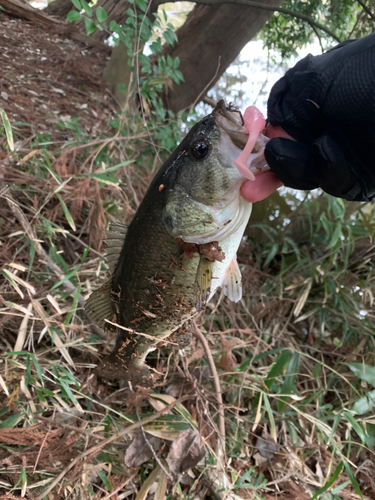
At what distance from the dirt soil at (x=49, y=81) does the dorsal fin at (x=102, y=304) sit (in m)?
1.64

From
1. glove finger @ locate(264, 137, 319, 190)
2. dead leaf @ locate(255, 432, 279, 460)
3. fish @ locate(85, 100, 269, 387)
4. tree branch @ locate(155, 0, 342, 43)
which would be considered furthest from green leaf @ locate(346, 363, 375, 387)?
tree branch @ locate(155, 0, 342, 43)

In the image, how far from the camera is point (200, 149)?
44.7 inches

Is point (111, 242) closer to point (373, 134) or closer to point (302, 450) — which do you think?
point (373, 134)

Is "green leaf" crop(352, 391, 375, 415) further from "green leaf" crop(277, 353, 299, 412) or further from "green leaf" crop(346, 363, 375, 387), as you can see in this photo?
"green leaf" crop(277, 353, 299, 412)

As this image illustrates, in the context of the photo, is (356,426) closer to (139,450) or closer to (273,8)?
(139,450)

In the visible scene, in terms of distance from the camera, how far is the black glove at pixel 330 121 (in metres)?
0.83

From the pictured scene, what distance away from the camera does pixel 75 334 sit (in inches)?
79.0

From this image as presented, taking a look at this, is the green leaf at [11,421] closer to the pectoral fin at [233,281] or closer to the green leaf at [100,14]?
the pectoral fin at [233,281]

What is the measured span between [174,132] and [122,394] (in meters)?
2.40

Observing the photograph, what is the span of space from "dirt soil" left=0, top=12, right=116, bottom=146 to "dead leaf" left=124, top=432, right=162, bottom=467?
2.35 m

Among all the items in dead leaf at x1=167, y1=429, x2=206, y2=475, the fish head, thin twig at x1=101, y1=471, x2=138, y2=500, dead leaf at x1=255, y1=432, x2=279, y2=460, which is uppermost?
the fish head

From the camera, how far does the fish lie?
1111mm

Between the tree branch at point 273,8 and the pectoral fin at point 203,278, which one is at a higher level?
the tree branch at point 273,8

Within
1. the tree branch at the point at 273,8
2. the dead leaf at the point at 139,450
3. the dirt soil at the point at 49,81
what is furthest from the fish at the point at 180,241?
the tree branch at the point at 273,8
